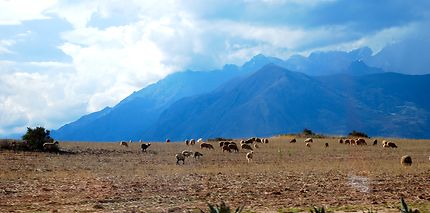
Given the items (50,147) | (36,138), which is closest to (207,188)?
(50,147)

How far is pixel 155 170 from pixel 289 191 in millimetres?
12011

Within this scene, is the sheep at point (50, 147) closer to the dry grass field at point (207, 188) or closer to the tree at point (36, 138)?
the tree at point (36, 138)

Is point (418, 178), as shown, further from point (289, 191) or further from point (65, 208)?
point (65, 208)

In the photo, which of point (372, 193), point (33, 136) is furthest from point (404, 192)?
point (33, 136)

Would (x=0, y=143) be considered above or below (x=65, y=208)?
above

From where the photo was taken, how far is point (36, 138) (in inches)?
2056

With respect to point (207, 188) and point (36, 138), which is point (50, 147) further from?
point (207, 188)

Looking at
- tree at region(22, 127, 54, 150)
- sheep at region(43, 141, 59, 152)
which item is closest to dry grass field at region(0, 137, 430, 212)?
sheep at region(43, 141, 59, 152)

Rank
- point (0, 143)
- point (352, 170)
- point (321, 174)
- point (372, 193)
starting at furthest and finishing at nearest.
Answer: point (0, 143) → point (352, 170) → point (321, 174) → point (372, 193)

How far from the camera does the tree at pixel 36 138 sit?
51216mm

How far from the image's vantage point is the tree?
168 feet

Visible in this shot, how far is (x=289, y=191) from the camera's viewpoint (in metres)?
21.8

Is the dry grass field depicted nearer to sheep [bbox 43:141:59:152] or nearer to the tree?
sheep [bbox 43:141:59:152]

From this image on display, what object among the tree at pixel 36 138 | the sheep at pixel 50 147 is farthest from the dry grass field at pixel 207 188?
the tree at pixel 36 138
